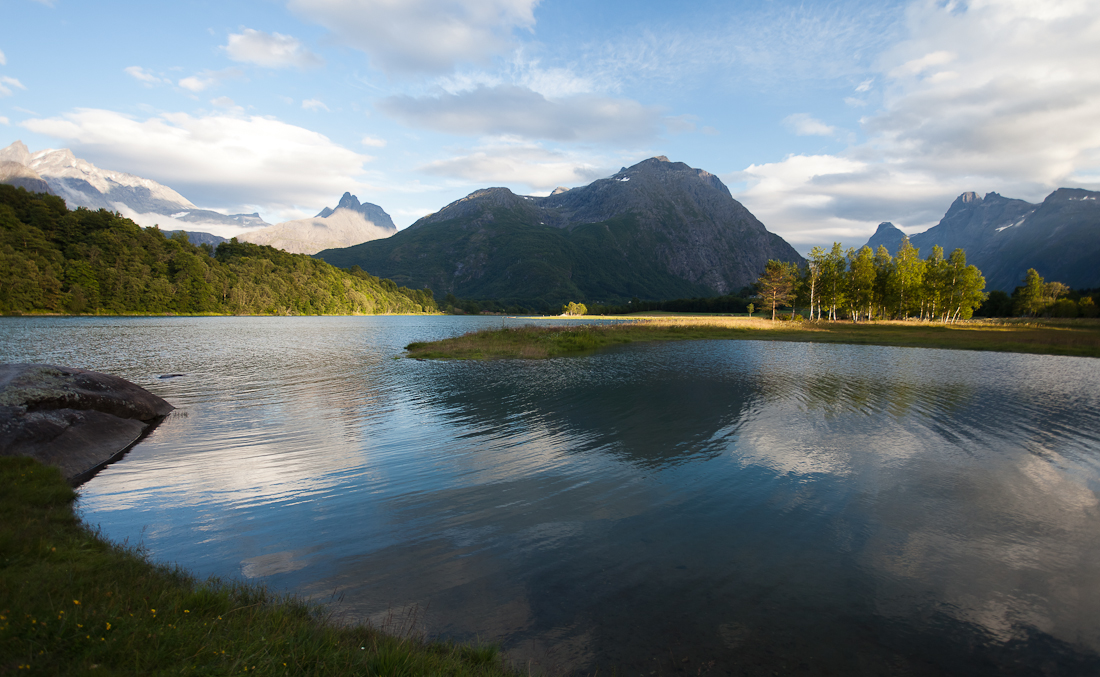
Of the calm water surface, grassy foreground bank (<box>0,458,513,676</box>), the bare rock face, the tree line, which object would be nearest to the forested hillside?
the calm water surface

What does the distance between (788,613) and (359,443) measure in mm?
14790

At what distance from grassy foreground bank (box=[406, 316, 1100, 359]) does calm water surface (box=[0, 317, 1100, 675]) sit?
27.1m

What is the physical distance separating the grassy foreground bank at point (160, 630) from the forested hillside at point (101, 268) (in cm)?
15423

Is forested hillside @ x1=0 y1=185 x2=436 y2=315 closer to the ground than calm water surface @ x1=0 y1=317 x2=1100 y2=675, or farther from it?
farther from it

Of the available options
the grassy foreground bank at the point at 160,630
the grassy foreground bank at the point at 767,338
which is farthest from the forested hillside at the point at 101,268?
the grassy foreground bank at the point at 160,630

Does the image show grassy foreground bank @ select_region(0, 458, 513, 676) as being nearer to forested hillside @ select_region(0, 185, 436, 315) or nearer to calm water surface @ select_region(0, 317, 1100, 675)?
calm water surface @ select_region(0, 317, 1100, 675)

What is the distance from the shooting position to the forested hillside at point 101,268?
4451 inches

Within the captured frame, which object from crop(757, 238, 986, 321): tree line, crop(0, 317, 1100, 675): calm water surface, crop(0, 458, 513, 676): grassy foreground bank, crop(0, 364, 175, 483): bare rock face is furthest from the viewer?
crop(757, 238, 986, 321): tree line

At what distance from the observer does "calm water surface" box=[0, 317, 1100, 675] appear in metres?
7.06

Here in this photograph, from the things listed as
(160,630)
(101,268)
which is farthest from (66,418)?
(101,268)

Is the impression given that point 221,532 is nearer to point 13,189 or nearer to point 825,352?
point 825,352

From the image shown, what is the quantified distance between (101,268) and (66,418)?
159 metres

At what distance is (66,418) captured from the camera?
1523 cm

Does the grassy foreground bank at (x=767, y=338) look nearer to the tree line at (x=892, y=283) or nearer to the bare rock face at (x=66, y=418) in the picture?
the tree line at (x=892, y=283)
